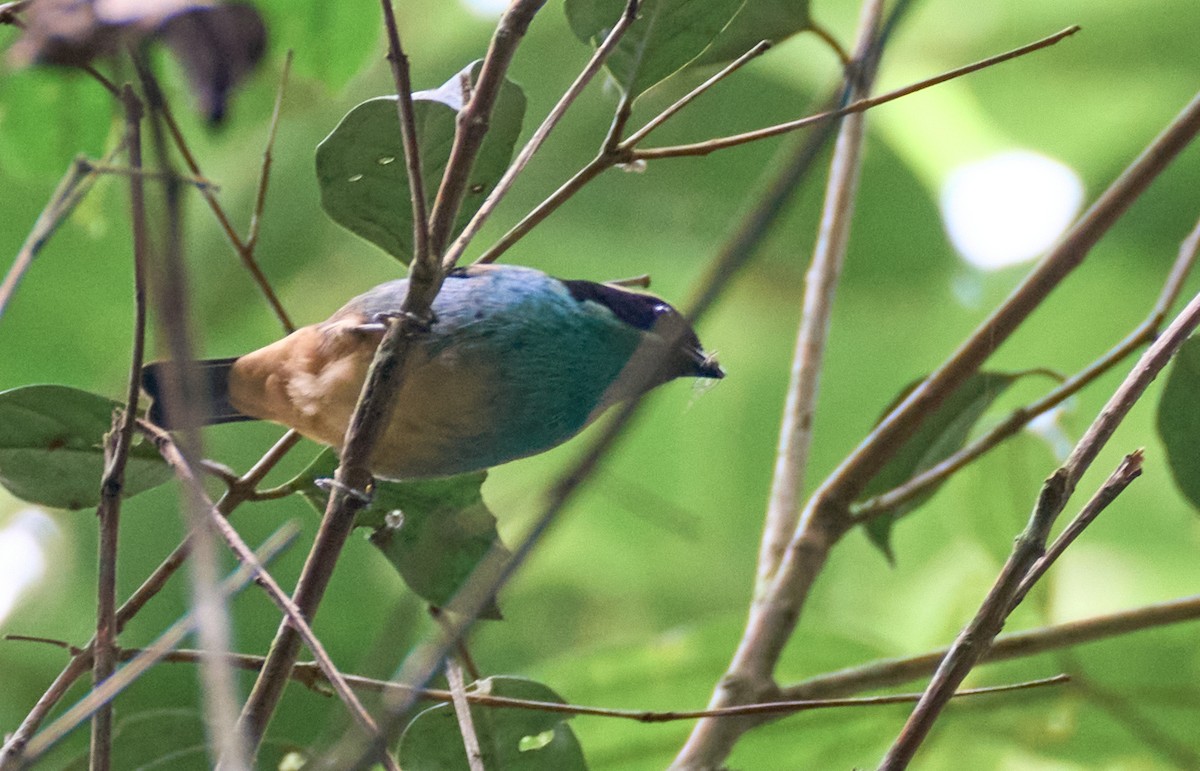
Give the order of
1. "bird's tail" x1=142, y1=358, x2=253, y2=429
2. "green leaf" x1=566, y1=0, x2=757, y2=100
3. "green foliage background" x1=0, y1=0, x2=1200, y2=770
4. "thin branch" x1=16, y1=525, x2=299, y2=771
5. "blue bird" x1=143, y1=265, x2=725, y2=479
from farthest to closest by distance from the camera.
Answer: "green foliage background" x1=0, y1=0, x2=1200, y2=770 → "bird's tail" x1=142, y1=358, x2=253, y2=429 → "blue bird" x1=143, y1=265, x2=725, y2=479 → "green leaf" x1=566, y1=0, x2=757, y2=100 → "thin branch" x1=16, y1=525, x2=299, y2=771

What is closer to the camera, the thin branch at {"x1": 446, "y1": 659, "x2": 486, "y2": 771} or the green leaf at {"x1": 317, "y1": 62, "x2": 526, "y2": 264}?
the thin branch at {"x1": 446, "y1": 659, "x2": 486, "y2": 771}

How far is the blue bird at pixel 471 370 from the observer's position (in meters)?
1.02

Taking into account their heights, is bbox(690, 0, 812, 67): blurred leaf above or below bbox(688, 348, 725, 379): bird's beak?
above

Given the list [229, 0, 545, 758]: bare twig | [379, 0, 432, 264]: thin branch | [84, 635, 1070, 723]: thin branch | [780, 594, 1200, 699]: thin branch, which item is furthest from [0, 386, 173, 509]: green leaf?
[780, 594, 1200, 699]: thin branch

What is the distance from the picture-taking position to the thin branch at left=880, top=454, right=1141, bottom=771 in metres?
0.58

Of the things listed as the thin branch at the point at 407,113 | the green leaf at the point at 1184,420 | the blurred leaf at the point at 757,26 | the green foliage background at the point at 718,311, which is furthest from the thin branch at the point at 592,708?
the green foliage background at the point at 718,311

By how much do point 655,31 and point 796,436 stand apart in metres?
0.47

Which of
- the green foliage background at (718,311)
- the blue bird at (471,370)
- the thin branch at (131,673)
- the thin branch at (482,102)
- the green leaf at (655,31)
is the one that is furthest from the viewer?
the green foliage background at (718,311)

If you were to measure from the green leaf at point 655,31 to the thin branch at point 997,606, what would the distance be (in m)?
0.44

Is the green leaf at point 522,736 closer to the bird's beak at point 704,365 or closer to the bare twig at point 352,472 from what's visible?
the bare twig at point 352,472

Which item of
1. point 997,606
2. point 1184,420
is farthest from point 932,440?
point 997,606

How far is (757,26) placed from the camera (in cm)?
113

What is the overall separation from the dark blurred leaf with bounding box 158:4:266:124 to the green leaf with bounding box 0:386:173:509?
490mm

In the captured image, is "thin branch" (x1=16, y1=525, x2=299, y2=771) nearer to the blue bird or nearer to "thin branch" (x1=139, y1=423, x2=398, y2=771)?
"thin branch" (x1=139, y1=423, x2=398, y2=771)
